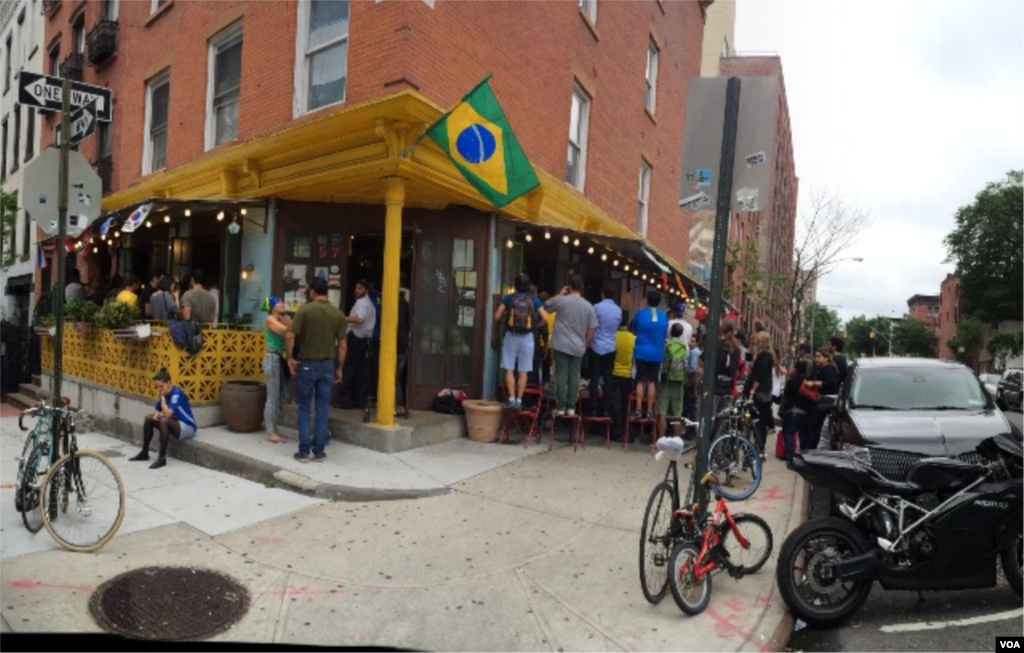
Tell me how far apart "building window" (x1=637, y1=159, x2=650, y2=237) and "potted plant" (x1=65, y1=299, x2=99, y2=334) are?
12.0m

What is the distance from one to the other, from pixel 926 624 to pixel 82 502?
6.02 metres

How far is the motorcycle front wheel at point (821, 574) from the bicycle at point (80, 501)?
4.78 m

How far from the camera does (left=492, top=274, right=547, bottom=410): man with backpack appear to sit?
894 cm

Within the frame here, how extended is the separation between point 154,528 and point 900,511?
558cm

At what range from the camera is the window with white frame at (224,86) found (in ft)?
37.1

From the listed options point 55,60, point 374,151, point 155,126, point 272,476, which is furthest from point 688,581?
point 55,60

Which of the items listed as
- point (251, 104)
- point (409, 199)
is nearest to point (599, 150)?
point (409, 199)

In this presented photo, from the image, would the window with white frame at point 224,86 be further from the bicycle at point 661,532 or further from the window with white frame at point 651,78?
the bicycle at point 661,532

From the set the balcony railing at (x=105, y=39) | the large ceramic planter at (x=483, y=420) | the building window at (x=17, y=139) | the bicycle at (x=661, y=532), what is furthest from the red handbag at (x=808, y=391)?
the building window at (x=17, y=139)

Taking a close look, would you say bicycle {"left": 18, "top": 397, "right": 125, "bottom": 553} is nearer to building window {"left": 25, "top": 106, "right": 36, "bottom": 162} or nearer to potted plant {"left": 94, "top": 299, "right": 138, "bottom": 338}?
potted plant {"left": 94, "top": 299, "right": 138, "bottom": 338}

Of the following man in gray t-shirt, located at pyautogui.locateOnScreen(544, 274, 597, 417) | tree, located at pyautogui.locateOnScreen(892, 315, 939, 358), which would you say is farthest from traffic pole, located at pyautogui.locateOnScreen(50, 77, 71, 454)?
tree, located at pyautogui.locateOnScreen(892, 315, 939, 358)

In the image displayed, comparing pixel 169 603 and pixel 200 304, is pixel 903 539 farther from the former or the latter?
pixel 200 304

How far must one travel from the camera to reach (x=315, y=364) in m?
7.43

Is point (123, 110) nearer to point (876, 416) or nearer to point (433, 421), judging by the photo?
point (433, 421)
